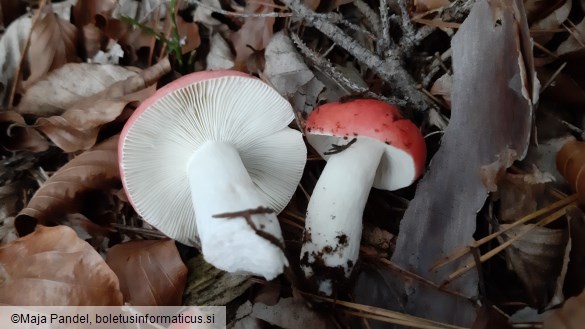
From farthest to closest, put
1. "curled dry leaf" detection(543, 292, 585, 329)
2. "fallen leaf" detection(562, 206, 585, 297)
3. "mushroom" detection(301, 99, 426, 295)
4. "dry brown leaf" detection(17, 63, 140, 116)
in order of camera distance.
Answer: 1. "dry brown leaf" detection(17, 63, 140, 116)
2. "mushroom" detection(301, 99, 426, 295)
3. "fallen leaf" detection(562, 206, 585, 297)
4. "curled dry leaf" detection(543, 292, 585, 329)

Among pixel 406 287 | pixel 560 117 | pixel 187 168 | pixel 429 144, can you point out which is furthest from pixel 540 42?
pixel 187 168

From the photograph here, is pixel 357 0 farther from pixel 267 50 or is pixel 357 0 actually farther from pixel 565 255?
pixel 565 255

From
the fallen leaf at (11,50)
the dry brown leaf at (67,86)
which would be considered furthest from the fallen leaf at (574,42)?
the fallen leaf at (11,50)

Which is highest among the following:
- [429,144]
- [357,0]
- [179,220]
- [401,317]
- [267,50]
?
[357,0]

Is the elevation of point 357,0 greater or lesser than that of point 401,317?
greater

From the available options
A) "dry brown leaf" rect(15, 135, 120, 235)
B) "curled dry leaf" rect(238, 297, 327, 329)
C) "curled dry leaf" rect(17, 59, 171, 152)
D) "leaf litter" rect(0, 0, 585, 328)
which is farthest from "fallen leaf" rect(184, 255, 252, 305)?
"curled dry leaf" rect(17, 59, 171, 152)

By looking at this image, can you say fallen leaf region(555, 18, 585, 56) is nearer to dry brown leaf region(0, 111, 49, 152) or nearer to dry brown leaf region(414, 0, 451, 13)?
dry brown leaf region(414, 0, 451, 13)
